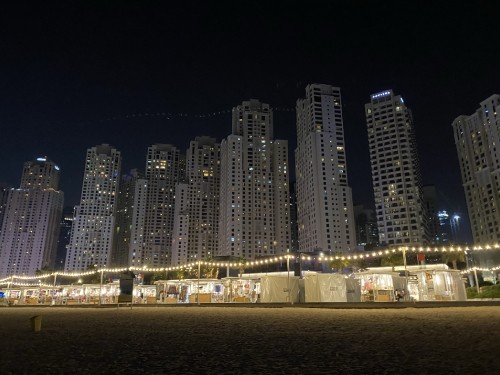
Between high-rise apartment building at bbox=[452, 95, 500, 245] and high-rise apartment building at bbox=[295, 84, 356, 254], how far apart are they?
38318 millimetres

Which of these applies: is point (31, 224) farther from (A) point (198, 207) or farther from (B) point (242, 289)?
(B) point (242, 289)

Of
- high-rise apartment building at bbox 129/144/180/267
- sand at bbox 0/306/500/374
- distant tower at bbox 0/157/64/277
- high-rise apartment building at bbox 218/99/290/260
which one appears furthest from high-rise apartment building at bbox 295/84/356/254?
distant tower at bbox 0/157/64/277

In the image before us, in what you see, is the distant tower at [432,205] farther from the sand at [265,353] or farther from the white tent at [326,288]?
the sand at [265,353]

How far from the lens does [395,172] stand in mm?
133875

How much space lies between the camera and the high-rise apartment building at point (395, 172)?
125438 mm

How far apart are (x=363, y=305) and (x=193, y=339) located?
55.3 ft

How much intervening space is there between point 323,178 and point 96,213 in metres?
98.1

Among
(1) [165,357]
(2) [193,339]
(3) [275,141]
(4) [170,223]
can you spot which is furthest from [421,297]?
(4) [170,223]

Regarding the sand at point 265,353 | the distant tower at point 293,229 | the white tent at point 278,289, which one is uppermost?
the distant tower at point 293,229

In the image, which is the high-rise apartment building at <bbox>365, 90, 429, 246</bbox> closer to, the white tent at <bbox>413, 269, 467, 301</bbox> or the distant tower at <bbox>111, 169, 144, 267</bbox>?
the white tent at <bbox>413, 269, 467, 301</bbox>

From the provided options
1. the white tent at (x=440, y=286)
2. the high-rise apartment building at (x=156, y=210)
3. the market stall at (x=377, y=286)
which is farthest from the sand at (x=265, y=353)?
the high-rise apartment building at (x=156, y=210)

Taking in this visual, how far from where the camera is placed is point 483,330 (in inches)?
350

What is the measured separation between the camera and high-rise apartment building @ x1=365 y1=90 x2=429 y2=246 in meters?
125

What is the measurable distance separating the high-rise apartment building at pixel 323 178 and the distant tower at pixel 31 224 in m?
119
